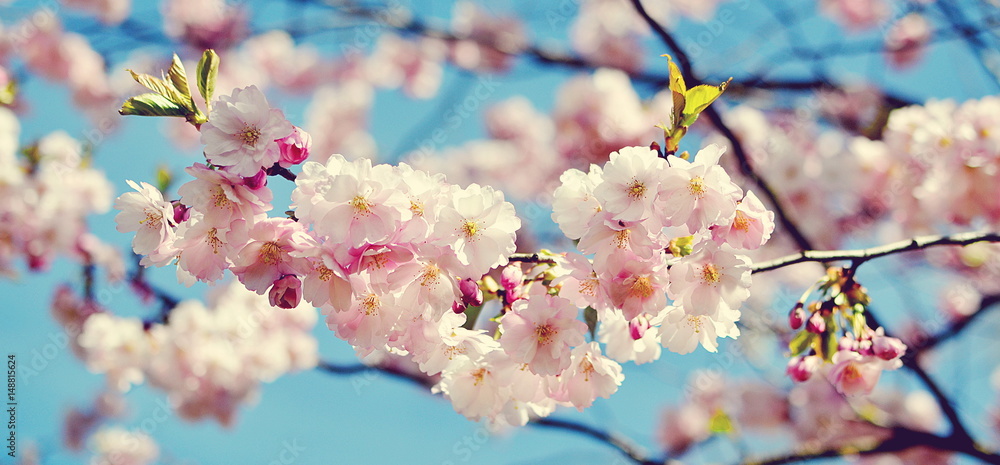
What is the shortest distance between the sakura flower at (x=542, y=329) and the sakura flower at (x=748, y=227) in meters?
0.27

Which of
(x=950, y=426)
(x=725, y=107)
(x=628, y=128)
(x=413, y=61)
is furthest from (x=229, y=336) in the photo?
(x=413, y=61)

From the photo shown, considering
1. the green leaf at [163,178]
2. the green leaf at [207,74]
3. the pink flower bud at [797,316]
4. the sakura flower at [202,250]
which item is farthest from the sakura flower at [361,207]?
the green leaf at [163,178]

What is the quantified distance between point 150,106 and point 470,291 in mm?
577

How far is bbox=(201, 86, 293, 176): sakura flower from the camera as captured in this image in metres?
0.94

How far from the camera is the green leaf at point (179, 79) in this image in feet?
3.26

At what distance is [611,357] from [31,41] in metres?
5.63

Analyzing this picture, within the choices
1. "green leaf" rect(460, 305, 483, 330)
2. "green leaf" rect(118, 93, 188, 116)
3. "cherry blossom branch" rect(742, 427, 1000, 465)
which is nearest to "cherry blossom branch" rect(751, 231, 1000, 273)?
"green leaf" rect(460, 305, 483, 330)

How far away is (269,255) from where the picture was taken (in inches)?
38.5

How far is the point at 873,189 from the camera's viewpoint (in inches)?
132

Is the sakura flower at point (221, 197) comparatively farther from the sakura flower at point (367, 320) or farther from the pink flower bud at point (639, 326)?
the pink flower bud at point (639, 326)

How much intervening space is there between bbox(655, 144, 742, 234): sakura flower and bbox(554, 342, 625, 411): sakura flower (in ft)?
1.04

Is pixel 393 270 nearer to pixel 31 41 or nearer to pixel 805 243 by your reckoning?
pixel 805 243

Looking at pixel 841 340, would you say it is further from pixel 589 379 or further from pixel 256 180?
pixel 256 180

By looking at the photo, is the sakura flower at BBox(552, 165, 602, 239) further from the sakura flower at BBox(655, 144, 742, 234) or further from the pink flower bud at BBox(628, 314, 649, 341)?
the pink flower bud at BBox(628, 314, 649, 341)
